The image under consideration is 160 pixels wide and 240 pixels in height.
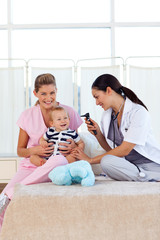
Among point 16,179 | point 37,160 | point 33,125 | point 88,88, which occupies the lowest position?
point 16,179

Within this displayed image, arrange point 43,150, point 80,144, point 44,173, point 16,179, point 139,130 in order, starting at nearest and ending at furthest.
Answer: point 44,173 < point 139,130 < point 16,179 < point 43,150 < point 80,144

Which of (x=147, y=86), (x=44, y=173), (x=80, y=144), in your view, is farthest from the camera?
(x=147, y=86)

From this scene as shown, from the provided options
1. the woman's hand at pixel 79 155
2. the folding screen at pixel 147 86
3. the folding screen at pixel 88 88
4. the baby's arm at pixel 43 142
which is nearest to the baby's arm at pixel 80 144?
the woman's hand at pixel 79 155

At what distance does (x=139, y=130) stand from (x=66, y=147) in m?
0.55

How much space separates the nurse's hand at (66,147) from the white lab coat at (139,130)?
1.21 ft

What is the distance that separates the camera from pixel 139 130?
2.55m

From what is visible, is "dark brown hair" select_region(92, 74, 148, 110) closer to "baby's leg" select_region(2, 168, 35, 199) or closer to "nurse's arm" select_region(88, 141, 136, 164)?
"nurse's arm" select_region(88, 141, 136, 164)

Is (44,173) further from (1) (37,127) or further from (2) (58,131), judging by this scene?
(1) (37,127)

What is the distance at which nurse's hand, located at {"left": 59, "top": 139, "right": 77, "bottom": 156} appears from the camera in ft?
9.12

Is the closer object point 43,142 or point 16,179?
point 16,179

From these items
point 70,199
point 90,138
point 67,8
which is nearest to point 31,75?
point 67,8

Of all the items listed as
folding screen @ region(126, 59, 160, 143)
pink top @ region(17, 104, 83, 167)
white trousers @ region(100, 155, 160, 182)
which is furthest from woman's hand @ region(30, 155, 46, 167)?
folding screen @ region(126, 59, 160, 143)

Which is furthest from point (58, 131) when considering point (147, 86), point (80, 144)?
point (147, 86)

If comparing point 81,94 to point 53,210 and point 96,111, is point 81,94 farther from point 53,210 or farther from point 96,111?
point 53,210
